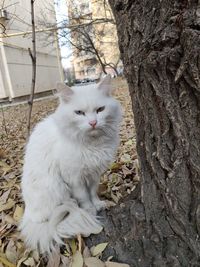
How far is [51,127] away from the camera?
1.77m

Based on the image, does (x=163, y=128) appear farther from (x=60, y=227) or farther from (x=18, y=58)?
(x=18, y=58)

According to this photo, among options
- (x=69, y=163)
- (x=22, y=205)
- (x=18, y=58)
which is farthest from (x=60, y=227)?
(x=18, y=58)

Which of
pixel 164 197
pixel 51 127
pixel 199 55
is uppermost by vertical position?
pixel 199 55

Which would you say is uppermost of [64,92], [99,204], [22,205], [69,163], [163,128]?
[64,92]

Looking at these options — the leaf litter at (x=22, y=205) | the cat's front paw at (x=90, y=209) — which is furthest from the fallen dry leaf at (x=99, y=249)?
the cat's front paw at (x=90, y=209)

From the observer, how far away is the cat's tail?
1.55 meters

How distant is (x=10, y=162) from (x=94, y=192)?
1.57 meters

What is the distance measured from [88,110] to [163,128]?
21.1 inches

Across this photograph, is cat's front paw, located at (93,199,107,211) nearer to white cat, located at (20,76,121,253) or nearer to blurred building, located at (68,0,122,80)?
white cat, located at (20,76,121,253)

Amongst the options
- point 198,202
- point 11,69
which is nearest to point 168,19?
point 198,202

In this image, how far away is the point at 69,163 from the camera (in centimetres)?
162

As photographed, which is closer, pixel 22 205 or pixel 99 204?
pixel 99 204

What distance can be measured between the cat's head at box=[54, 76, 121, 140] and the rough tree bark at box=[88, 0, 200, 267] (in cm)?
33

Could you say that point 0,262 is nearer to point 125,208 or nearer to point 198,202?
point 125,208
